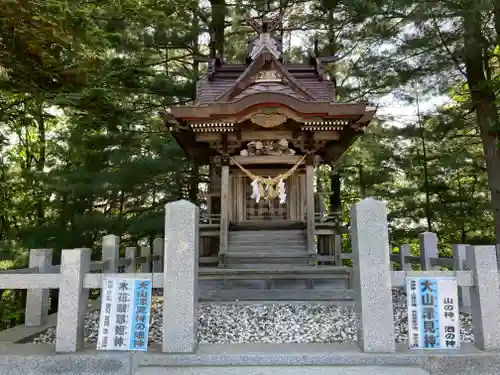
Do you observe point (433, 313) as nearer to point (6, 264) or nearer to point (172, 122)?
point (172, 122)

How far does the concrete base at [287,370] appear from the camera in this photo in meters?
3.02

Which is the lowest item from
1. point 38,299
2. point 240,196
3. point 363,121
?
point 38,299

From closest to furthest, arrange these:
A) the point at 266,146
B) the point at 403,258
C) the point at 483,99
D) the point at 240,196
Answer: the point at 403,258 → the point at 266,146 → the point at 240,196 → the point at 483,99

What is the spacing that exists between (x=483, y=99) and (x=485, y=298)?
24.8ft

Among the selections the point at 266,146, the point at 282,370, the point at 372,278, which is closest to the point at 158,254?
the point at 266,146

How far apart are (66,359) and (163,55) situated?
39.0 feet

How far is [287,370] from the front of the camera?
121 inches

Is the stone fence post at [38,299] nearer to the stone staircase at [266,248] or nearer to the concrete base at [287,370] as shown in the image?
the concrete base at [287,370]

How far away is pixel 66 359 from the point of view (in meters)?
3.19

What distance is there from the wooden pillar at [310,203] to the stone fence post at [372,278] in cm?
383

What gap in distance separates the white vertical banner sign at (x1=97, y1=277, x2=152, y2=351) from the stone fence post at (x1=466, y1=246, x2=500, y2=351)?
3.11m

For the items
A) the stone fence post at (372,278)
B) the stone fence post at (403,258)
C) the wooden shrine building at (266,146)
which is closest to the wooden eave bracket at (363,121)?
the wooden shrine building at (266,146)

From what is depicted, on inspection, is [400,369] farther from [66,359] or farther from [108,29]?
[108,29]

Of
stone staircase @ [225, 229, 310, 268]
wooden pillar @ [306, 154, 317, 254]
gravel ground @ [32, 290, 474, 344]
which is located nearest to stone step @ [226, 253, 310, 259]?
stone staircase @ [225, 229, 310, 268]
